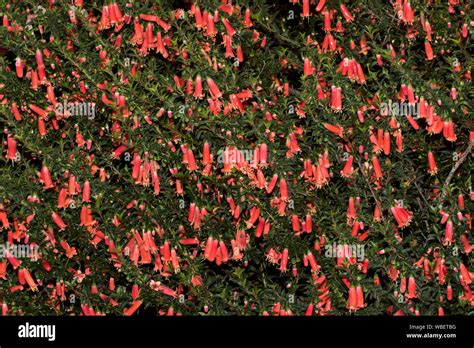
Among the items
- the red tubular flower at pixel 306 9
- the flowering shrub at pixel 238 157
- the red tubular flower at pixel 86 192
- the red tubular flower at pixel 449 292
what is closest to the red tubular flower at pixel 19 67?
the flowering shrub at pixel 238 157

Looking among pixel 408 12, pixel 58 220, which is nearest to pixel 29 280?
pixel 58 220

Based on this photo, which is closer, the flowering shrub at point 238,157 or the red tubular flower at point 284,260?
the flowering shrub at point 238,157

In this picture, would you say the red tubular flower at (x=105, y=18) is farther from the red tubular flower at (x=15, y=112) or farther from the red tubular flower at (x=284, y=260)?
the red tubular flower at (x=284, y=260)

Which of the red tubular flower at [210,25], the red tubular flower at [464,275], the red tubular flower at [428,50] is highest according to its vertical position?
the red tubular flower at [210,25]

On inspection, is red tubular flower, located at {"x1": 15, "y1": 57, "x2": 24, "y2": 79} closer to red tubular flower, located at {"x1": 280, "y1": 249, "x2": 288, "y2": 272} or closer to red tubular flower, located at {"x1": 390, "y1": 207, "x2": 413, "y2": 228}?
red tubular flower, located at {"x1": 280, "y1": 249, "x2": 288, "y2": 272}

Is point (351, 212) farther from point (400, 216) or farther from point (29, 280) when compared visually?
point (29, 280)

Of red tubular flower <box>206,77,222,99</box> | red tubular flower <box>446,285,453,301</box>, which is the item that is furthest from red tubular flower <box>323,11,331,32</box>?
red tubular flower <box>446,285,453,301</box>

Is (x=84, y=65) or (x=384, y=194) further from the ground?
(x=84, y=65)

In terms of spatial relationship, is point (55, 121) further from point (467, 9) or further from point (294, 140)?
point (467, 9)

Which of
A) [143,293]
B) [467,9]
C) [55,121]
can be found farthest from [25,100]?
[467,9]
